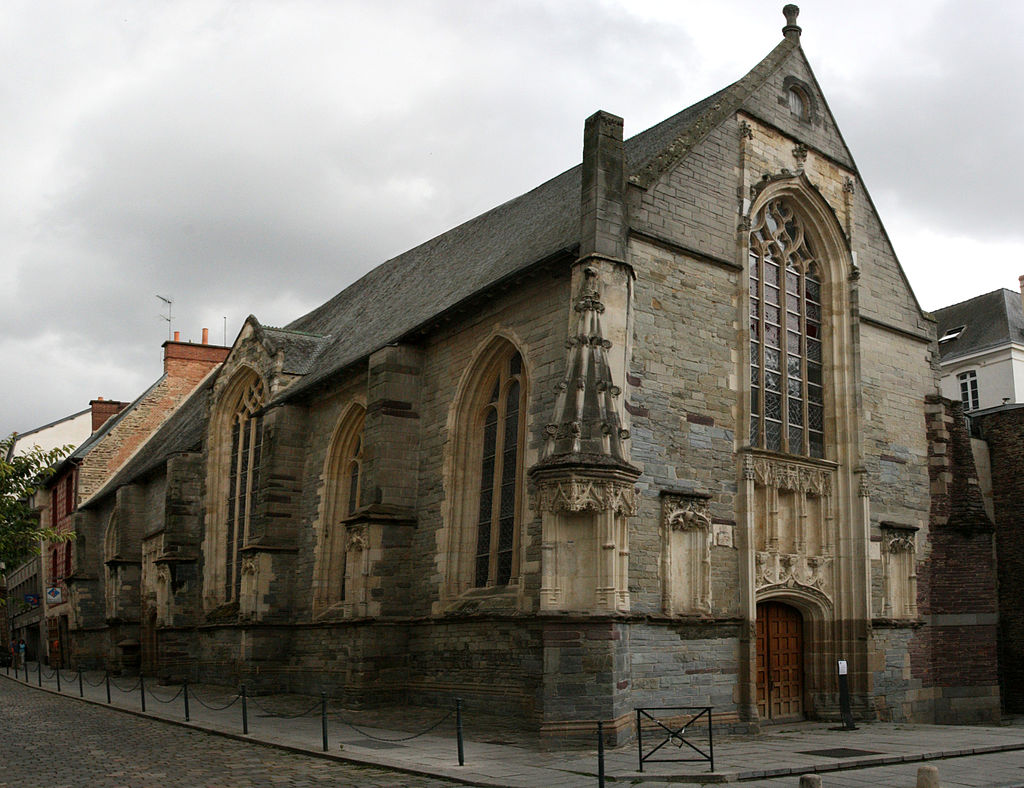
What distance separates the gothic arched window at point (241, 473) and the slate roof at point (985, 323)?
1020 inches

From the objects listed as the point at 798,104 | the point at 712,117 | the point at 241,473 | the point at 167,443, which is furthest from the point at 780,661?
the point at 167,443

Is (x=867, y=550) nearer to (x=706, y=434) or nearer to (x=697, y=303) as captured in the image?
(x=706, y=434)

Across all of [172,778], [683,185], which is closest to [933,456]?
[683,185]

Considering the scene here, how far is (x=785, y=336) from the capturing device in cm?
1991

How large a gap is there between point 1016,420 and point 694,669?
1167 cm

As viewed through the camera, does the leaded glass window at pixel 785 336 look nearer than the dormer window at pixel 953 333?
Yes

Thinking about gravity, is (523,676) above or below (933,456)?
below

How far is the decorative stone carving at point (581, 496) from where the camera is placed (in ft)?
49.3

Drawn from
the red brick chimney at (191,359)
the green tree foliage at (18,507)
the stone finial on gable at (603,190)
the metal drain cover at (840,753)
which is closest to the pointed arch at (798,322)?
the stone finial on gable at (603,190)

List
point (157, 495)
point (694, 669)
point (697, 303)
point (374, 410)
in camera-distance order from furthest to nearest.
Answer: point (157, 495) → point (374, 410) → point (697, 303) → point (694, 669)

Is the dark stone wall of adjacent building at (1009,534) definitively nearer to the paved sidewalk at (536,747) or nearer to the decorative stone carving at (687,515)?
the paved sidewalk at (536,747)

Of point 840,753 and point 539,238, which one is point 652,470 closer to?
point 840,753

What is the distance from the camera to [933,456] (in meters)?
21.9

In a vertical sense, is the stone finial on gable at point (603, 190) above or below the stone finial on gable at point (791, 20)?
below
